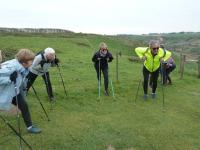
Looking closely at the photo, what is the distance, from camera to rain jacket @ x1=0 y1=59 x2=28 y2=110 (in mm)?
10156

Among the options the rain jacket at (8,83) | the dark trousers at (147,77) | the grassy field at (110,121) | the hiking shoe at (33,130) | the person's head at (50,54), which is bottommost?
the grassy field at (110,121)

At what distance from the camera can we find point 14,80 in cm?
1028

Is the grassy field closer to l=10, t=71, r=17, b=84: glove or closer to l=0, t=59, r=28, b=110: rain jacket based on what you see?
l=0, t=59, r=28, b=110: rain jacket

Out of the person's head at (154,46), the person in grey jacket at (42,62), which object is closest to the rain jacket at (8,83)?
the person in grey jacket at (42,62)

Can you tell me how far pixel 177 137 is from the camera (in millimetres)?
12906

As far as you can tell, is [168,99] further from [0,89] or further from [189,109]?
[0,89]

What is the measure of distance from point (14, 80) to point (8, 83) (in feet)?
0.60

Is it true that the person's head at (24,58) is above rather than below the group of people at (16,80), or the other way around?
above

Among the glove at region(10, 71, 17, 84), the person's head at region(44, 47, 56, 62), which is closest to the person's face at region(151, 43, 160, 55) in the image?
the person's head at region(44, 47, 56, 62)

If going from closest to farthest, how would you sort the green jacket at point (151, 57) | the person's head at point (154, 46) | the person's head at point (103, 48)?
the person's head at point (154, 46)
the green jacket at point (151, 57)
the person's head at point (103, 48)

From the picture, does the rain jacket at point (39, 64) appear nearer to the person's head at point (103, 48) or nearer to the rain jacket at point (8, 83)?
the rain jacket at point (8, 83)

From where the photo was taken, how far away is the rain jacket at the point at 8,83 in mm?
10156

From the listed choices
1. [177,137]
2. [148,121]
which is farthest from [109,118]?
[177,137]

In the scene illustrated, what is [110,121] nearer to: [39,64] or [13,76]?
[39,64]
